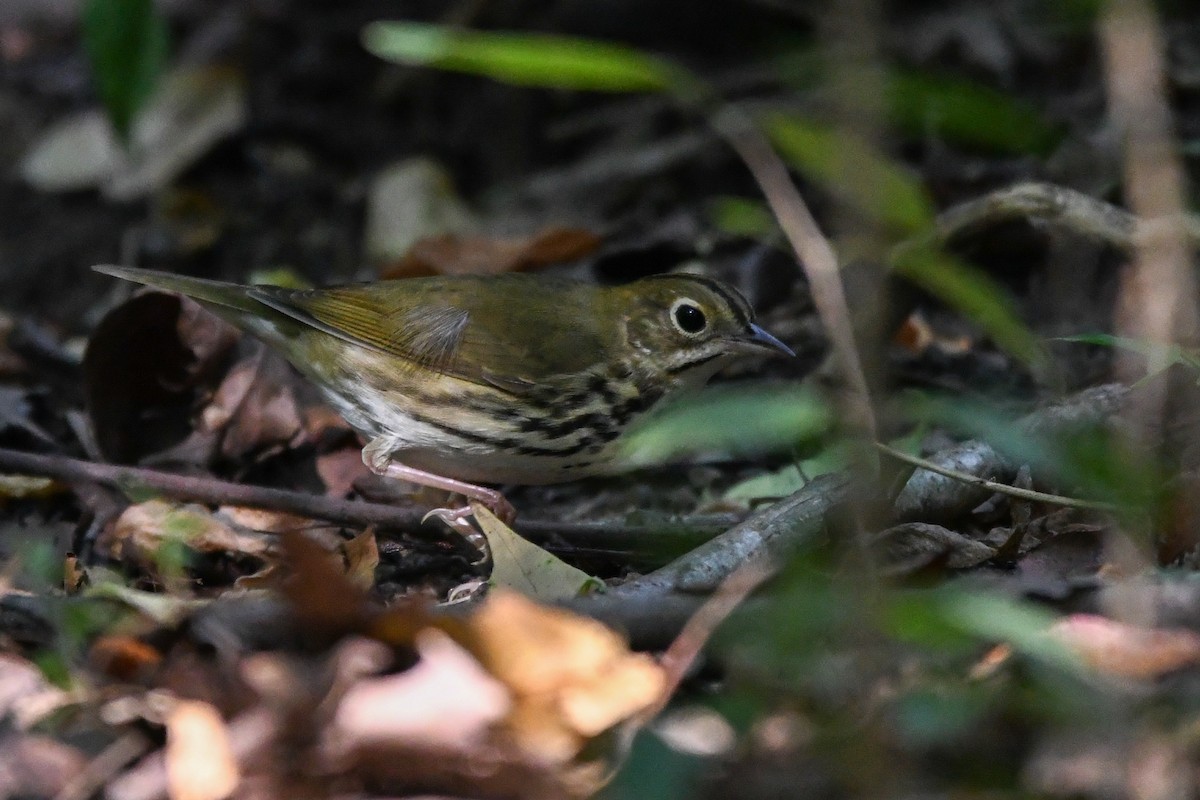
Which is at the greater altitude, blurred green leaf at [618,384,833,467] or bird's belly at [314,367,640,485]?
blurred green leaf at [618,384,833,467]

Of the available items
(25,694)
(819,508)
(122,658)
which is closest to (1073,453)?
(819,508)

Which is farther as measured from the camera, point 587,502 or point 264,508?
point 587,502

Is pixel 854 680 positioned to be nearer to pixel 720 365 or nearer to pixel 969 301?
pixel 969 301

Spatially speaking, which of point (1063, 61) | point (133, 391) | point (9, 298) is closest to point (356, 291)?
point (133, 391)

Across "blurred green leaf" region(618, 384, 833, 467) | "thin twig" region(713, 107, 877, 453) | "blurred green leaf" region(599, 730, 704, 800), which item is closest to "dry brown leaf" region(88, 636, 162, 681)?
"blurred green leaf" region(599, 730, 704, 800)

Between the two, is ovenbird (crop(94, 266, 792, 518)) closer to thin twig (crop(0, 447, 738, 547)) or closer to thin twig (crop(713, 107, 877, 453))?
thin twig (crop(0, 447, 738, 547))
